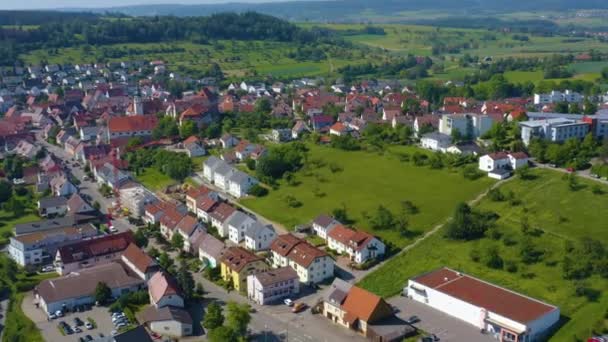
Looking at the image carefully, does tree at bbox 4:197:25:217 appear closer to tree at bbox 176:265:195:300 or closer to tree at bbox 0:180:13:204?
tree at bbox 0:180:13:204

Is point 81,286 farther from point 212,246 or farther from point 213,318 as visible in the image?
point 213,318

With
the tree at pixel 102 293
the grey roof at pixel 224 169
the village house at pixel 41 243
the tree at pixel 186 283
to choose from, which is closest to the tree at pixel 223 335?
the tree at pixel 186 283

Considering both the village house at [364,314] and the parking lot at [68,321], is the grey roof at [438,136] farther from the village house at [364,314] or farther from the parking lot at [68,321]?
the parking lot at [68,321]

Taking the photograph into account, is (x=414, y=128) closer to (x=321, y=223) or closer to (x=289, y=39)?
(x=321, y=223)

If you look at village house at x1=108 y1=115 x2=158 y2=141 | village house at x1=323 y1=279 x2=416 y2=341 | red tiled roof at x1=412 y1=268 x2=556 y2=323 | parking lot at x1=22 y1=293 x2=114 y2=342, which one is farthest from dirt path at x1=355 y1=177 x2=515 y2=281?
village house at x1=108 y1=115 x2=158 y2=141

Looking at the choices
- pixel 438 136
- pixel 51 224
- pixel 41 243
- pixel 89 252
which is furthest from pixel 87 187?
pixel 438 136

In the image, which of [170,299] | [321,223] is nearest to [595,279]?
[321,223]
